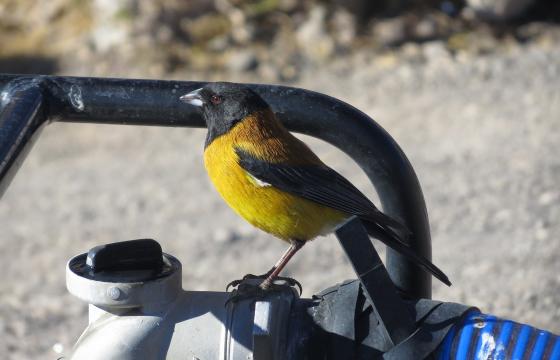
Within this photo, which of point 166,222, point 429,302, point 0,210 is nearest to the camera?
point 429,302

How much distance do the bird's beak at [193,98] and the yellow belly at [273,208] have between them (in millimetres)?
629

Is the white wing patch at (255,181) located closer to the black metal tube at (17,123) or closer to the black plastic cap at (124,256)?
the black metal tube at (17,123)

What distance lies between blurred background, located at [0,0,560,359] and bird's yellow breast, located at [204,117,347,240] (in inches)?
28.3

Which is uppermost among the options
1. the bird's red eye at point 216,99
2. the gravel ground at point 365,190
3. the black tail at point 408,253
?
the gravel ground at point 365,190

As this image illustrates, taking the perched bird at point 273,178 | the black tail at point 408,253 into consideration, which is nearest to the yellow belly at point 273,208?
the perched bird at point 273,178

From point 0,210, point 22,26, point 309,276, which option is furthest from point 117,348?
point 22,26

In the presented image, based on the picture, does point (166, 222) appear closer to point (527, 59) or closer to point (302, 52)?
point (302, 52)

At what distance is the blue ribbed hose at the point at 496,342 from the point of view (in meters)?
1.65

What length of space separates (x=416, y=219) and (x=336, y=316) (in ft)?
1.58

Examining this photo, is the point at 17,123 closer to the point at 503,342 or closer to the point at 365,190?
the point at 503,342

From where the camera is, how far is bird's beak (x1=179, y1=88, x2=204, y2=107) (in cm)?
213

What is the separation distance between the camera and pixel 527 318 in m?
4.32

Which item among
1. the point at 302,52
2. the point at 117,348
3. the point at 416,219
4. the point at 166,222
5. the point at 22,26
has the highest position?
the point at 22,26

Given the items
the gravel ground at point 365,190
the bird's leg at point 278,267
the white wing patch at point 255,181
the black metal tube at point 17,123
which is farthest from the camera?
the gravel ground at point 365,190
